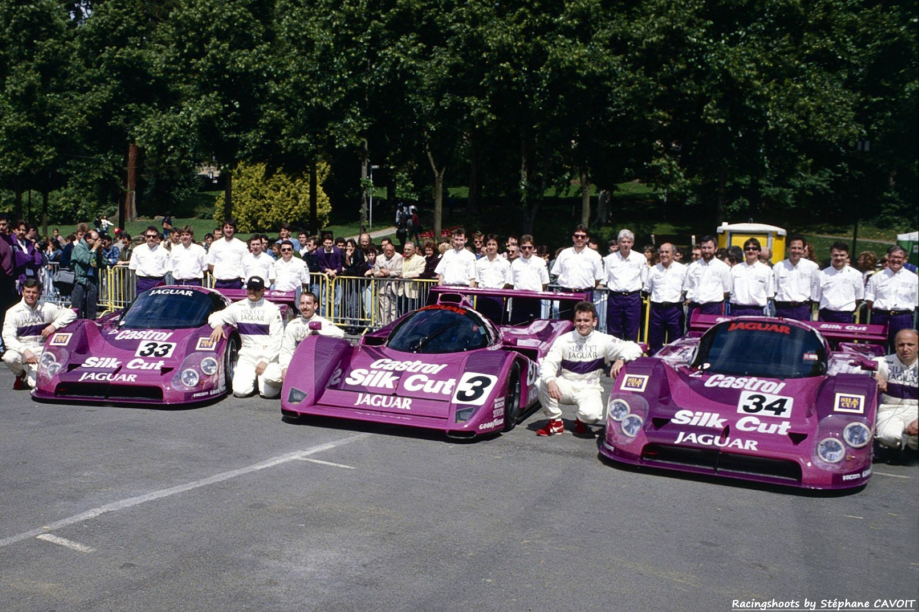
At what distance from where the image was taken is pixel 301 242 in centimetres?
1889

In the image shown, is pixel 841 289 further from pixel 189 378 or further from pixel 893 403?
pixel 189 378

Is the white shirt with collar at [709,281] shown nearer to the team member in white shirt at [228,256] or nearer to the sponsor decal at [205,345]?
the sponsor decal at [205,345]

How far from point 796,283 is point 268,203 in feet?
103

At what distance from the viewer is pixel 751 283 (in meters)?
12.3

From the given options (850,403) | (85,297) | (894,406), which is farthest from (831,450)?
(85,297)

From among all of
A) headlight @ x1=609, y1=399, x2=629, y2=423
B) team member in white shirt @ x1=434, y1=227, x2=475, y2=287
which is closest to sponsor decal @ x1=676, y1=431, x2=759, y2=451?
headlight @ x1=609, y1=399, x2=629, y2=423

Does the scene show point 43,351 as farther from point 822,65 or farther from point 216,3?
point 822,65

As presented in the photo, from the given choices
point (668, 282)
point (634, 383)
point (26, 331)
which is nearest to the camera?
point (634, 383)

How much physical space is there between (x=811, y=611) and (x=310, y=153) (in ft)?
79.9

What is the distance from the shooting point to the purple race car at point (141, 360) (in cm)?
980

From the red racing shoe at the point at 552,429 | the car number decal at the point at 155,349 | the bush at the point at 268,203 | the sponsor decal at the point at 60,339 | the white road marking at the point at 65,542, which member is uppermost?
the bush at the point at 268,203

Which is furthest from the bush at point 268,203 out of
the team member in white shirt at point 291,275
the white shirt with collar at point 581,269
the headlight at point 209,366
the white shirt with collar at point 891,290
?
the white shirt with collar at point 891,290

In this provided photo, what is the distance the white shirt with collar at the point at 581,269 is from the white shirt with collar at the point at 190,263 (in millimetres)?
6096

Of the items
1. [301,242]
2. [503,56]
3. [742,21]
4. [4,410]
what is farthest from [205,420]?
[742,21]
